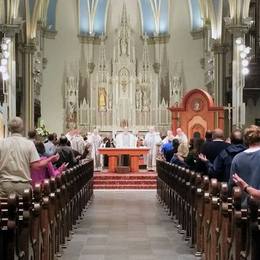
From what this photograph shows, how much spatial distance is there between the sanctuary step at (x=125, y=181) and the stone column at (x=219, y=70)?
8167 millimetres

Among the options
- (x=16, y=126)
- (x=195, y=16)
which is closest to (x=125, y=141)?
(x=195, y=16)

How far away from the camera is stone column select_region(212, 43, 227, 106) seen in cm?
2947

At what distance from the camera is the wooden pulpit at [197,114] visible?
24375mm

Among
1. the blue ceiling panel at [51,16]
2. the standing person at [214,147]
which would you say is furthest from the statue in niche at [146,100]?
the standing person at [214,147]

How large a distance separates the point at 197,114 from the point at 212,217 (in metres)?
17.3

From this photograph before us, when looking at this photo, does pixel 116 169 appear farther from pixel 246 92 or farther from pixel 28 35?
pixel 28 35

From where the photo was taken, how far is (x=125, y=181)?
71.5ft

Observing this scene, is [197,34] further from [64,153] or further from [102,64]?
[64,153]

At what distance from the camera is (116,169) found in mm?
24094

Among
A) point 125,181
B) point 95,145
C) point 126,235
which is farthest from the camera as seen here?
point 95,145

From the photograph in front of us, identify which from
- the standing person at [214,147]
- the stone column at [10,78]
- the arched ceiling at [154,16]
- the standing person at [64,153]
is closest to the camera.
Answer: the standing person at [214,147]

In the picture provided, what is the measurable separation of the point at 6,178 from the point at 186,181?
13.0 ft

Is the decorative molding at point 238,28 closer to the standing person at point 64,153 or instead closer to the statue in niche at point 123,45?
the statue in niche at point 123,45

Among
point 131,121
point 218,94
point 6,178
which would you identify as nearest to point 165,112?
point 131,121
